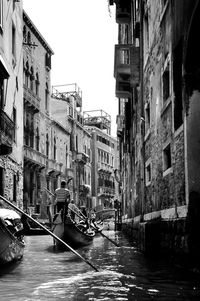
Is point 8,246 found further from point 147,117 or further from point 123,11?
point 123,11

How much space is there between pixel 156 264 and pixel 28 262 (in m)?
2.64

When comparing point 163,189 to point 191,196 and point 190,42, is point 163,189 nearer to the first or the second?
point 191,196

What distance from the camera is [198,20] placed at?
20.9 feet

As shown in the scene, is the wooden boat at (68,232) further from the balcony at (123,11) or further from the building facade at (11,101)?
the balcony at (123,11)

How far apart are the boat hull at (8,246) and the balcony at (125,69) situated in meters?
6.61

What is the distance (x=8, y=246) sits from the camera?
7.75 m

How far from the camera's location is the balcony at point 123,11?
1723 cm

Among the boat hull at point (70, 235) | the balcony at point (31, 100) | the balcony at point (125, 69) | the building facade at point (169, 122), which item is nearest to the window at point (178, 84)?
the building facade at point (169, 122)

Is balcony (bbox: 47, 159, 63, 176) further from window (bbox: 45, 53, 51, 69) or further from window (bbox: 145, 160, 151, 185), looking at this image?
window (bbox: 145, 160, 151, 185)

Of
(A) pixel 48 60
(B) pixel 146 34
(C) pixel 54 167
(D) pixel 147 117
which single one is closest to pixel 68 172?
(C) pixel 54 167

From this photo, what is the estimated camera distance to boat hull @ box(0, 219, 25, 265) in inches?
287

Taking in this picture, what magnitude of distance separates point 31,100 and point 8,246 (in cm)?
1703

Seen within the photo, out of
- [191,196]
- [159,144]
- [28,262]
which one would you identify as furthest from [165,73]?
[28,262]

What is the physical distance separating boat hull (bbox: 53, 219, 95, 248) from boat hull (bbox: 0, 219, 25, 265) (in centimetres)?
271
